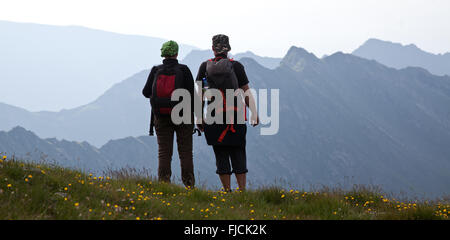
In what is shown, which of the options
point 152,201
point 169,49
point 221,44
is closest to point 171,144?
point 169,49

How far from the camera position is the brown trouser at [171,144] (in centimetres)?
746

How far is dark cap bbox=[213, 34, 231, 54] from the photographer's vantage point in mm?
7186

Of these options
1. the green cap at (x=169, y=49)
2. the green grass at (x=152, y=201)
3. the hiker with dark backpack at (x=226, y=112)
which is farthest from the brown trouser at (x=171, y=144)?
the green cap at (x=169, y=49)

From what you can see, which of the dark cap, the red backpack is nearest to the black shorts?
the red backpack

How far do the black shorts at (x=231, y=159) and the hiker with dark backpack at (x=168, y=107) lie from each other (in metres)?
0.63

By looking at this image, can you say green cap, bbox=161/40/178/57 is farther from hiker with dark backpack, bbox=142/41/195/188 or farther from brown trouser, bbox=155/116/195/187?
brown trouser, bbox=155/116/195/187

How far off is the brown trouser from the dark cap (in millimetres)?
1494

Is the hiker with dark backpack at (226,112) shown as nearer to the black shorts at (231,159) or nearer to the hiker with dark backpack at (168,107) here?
the black shorts at (231,159)

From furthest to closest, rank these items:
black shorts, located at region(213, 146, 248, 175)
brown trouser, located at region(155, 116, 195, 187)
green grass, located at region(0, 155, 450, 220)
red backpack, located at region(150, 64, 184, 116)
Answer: brown trouser, located at region(155, 116, 195, 187), red backpack, located at region(150, 64, 184, 116), black shorts, located at region(213, 146, 248, 175), green grass, located at region(0, 155, 450, 220)

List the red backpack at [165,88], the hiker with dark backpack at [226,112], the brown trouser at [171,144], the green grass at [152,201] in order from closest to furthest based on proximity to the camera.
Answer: the green grass at [152,201] < the hiker with dark backpack at [226,112] < the red backpack at [165,88] < the brown trouser at [171,144]
